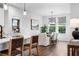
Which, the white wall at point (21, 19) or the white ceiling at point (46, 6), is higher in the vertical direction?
the white ceiling at point (46, 6)

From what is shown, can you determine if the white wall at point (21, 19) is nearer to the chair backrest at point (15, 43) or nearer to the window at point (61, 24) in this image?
the window at point (61, 24)

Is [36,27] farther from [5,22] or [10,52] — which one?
[10,52]

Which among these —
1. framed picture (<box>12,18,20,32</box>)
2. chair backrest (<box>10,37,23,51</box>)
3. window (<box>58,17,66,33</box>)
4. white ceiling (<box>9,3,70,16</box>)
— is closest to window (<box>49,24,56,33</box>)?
window (<box>58,17,66,33</box>)

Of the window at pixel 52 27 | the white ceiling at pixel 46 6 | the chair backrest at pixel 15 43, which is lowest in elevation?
the chair backrest at pixel 15 43

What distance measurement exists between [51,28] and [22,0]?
11.3 m

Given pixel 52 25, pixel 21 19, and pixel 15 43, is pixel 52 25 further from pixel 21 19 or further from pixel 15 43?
pixel 15 43

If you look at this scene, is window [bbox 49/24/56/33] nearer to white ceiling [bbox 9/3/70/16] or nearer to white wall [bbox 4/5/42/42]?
white wall [bbox 4/5/42/42]

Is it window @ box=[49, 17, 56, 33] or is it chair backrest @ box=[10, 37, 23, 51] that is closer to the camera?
chair backrest @ box=[10, 37, 23, 51]

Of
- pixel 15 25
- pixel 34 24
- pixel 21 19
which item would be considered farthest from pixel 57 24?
pixel 15 25

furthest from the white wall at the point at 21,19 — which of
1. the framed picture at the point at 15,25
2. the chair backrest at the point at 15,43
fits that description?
the chair backrest at the point at 15,43

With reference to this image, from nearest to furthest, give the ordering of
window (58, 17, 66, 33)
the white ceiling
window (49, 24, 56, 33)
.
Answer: the white ceiling → window (58, 17, 66, 33) → window (49, 24, 56, 33)

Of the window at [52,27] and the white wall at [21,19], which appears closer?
the white wall at [21,19]

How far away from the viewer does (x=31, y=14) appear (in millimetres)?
10547

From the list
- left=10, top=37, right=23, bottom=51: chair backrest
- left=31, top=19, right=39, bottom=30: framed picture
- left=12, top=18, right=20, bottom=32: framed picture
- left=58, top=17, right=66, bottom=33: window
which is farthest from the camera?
left=58, top=17, right=66, bottom=33: window
